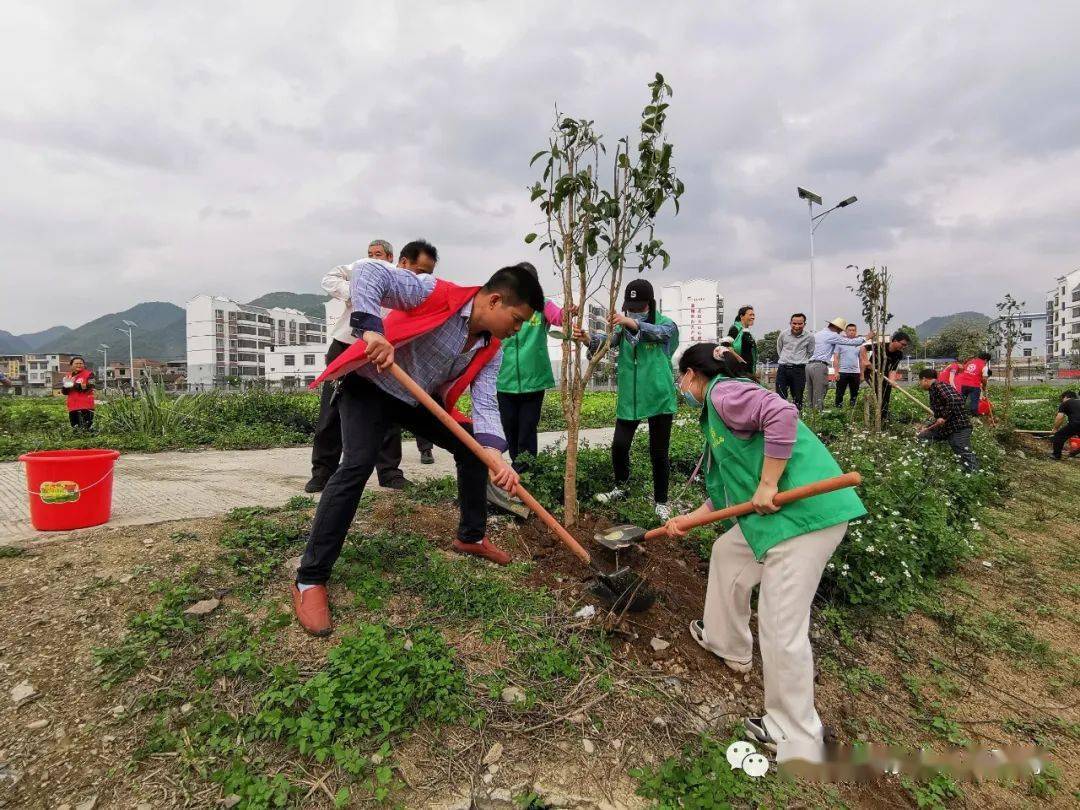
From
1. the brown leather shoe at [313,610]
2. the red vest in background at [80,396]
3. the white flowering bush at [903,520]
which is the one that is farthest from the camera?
the red vest in background at [80,396]

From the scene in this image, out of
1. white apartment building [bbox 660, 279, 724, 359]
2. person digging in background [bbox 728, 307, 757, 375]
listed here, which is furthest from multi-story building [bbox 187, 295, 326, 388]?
person digging in background [bbox 728, 307, 757, 375]

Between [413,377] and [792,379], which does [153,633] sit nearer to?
[413,377]

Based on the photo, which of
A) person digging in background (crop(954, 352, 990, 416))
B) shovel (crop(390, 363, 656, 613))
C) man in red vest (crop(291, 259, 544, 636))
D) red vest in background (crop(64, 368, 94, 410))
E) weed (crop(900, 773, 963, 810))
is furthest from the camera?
person digging in background (crop(954, 352, 990, 416))

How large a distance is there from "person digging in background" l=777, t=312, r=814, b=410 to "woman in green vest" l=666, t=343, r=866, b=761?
677cm

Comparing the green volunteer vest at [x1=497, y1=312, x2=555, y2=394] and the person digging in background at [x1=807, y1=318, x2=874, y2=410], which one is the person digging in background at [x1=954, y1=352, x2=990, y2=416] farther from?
the green volunteer vest at [x1=497, y1=312, x2=555, y2=394]

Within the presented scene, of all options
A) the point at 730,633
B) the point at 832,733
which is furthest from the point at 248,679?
the point at 832,733

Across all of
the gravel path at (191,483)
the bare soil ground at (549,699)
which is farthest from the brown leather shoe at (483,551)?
the gravel path at (191,483)

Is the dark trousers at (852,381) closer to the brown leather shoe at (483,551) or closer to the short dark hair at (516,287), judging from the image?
the brown leather shoe at (483,551)

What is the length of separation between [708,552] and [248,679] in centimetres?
252

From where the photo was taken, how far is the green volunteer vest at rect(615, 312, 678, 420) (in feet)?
12.9

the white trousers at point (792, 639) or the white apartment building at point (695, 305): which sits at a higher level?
the white apartment building at point (695, 305)

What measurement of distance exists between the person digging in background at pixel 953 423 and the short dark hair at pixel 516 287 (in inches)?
237

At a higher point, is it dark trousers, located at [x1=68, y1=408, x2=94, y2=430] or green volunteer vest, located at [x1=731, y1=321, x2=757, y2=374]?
green volunteer vest, located at [x1=731, y1=321, x2=757, y2=374]

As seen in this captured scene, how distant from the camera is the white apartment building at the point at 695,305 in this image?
74.4 m
